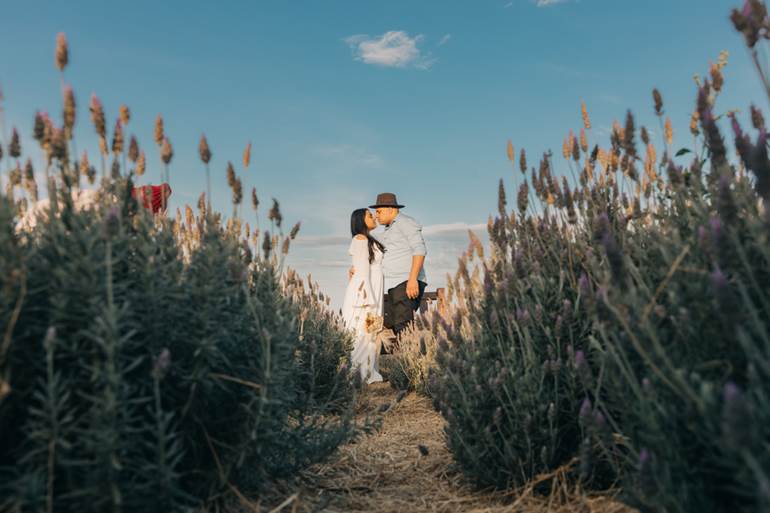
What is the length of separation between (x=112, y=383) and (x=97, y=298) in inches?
10.3

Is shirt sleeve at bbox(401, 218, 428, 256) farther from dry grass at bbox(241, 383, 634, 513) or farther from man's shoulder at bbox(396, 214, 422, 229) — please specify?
dry grass at bbox(241, 383, 634, 513)

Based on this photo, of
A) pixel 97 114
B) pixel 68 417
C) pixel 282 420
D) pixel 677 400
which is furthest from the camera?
pixel 282 420

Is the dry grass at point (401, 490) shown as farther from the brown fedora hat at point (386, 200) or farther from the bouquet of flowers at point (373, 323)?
the brown fedora hat at point (386, 200)

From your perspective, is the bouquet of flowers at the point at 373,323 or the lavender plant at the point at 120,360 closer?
the lavender plant at the point at 120,360

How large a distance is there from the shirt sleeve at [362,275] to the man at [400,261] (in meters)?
0.33

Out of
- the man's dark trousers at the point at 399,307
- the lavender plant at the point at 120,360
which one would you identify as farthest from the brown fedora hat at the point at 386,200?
the lavender plant at the point at 120,360

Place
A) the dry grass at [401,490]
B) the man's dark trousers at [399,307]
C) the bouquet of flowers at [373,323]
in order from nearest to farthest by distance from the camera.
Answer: the dry grass at [401,490]
the bouquet of flowers at [373,323]
the man's dark trousers at [399,307]

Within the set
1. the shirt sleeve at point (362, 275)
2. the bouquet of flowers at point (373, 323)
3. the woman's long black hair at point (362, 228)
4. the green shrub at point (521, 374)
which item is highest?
the woman's long black hair at point (362, 228)

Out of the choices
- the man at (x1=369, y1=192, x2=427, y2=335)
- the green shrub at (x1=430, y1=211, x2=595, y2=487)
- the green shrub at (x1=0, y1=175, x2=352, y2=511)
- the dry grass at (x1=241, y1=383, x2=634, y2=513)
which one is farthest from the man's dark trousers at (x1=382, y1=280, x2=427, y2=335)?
the green shrub at (x1=0, y1=175, x2=352, y2=511)

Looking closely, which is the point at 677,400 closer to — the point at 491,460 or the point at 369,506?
the point at 491,460

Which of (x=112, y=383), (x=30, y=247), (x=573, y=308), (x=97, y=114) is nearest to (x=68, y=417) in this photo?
(x=112, y=383)

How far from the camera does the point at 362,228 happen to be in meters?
9.07

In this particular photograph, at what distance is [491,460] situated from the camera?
3143 millimetres

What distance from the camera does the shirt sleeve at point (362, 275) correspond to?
8828 millimetres
